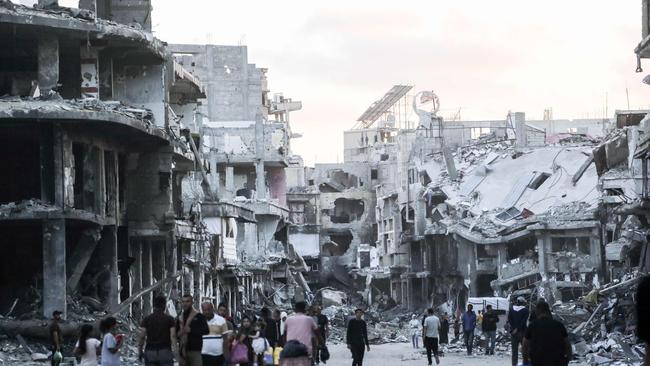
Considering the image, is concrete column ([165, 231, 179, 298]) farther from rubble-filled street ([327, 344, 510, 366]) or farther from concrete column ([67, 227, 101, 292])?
concrete column ([67, 227, 101, 292])

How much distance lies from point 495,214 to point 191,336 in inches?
2182

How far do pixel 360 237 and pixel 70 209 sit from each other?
7359 cm

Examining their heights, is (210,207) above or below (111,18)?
below

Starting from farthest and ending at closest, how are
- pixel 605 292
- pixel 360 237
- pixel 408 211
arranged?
1. pixel 360 237
2. pixel 408 211
3. pixel 605 292

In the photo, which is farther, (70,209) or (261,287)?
(261,287)

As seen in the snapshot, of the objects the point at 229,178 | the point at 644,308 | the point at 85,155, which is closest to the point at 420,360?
the point at 85,155

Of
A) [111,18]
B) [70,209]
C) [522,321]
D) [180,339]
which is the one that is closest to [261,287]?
[111,18]

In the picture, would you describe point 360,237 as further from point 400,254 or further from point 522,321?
point 522,321

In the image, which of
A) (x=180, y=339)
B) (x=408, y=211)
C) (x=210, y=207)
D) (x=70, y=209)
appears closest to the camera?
(x=180, y=339)

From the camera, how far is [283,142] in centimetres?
8894

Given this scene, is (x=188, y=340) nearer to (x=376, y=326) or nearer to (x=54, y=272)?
(x=54, y=272)

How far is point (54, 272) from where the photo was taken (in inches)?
1271

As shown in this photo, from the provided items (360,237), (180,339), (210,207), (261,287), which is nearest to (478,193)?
(261,287)

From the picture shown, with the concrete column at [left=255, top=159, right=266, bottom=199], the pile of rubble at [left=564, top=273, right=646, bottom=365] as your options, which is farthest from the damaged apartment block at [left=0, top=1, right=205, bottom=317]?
the concrete column at [left=255, top=159, right=266, bottom=199]
